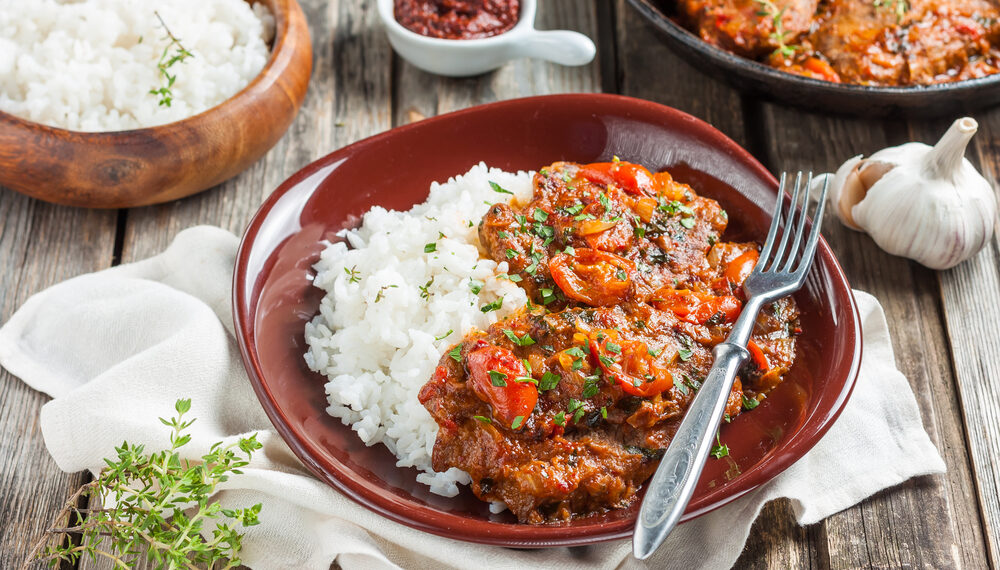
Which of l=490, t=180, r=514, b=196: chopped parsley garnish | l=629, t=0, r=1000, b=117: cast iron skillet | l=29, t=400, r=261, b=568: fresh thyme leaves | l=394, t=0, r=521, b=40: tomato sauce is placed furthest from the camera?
l=394, t=0, r=521, b=40: tomato sauce

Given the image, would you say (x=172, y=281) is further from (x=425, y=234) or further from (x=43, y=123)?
(x=425, y=234)

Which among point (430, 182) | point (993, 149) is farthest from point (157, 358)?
point (993, 149)

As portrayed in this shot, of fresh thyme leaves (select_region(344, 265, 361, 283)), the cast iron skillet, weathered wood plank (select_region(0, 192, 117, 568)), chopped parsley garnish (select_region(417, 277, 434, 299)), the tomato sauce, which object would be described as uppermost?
the cast iron skillet

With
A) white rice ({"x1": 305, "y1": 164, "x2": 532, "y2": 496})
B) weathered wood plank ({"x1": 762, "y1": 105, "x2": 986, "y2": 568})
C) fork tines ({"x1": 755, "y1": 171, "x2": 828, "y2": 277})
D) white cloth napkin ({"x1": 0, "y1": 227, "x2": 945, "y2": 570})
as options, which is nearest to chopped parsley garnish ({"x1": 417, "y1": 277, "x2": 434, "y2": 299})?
white rice ({"x1": 305, "y1": 164, "x2": 532, "y2": 496})

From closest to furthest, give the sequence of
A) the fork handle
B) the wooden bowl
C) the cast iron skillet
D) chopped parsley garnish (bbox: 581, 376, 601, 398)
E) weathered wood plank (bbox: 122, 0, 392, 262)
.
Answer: the fork handle
chopped parsley garnish (bbox: 581, 376, 601, 398)
the wooden bowl
the cast iron skillet
weathered wood plank (bbox: 122, 0, 392, 262)

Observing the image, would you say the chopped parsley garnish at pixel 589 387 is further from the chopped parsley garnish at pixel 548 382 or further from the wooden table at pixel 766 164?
the wooden table at pixel 766 164

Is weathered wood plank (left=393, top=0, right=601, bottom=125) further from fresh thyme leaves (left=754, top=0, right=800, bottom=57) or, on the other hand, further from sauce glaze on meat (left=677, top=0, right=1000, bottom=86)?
fresh thyme leaves (left=754, top=0, right=800, bottom=57)
